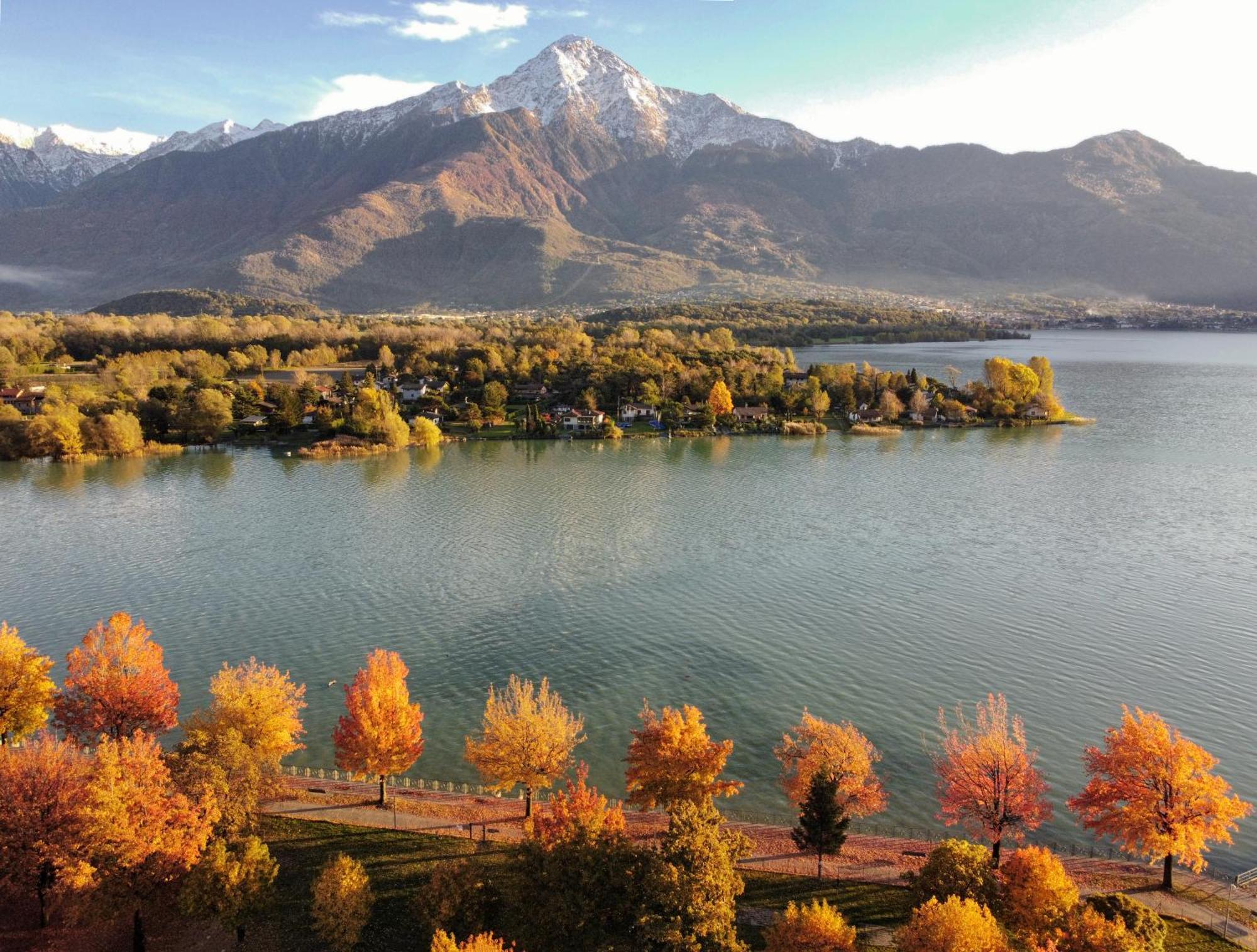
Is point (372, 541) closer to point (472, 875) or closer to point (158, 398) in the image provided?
point (472, 875)

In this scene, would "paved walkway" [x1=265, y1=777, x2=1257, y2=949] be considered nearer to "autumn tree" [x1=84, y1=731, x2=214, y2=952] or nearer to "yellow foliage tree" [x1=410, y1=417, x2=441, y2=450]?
"autumn tree" [x1=84, y1=731, x2=214, y2=952]

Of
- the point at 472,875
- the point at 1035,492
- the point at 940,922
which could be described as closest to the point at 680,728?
the point at 472,875

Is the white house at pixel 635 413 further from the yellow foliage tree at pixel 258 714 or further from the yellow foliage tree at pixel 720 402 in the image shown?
the yellow foliage tree at pixel 258 714

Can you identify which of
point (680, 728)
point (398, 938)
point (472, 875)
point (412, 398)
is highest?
point (412, 398)

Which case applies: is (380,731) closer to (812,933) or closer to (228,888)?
(228,888)

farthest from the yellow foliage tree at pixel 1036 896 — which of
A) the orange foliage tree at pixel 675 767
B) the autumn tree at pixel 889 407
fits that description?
the autumn tree at pixel 889 407

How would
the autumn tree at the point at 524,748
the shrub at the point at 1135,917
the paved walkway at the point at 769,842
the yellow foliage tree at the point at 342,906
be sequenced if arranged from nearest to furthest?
the shrub at the point at 1135,917, the yellow foliage tree at the point at 342,906, the paved walkway at the point at 769,842, the autumn tree at the point at 524,748

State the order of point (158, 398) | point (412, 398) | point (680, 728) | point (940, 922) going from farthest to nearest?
point (412, 398)
point (158, 398)
point (680, 728)
point (940, 922)
